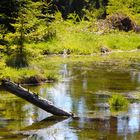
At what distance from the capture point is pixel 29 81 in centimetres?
2431

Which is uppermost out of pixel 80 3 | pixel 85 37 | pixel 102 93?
pixel 80 3

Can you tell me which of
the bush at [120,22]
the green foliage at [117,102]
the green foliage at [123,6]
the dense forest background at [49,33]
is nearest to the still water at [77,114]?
the green foliage at [117,102]

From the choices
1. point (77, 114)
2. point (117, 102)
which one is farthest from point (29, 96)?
point (117, 102)

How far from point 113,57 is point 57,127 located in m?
25.6

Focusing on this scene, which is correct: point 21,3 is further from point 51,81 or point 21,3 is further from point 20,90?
point 51,81

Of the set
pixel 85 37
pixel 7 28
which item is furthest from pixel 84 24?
pixel 7 28

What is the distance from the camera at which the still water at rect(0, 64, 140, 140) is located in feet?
47.9

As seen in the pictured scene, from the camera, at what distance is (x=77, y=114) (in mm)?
17375

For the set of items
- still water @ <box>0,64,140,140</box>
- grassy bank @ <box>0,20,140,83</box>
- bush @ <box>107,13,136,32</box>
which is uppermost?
bush @ <box>107,13,136,32</box>

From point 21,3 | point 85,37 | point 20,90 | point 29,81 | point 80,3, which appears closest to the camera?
point 20,90

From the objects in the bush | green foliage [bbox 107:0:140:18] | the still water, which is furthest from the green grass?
the still water

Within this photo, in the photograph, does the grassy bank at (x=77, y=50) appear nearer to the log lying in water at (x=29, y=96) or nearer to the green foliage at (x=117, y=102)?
the green foliage at (x=117, y=102)

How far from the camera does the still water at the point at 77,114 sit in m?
14.6

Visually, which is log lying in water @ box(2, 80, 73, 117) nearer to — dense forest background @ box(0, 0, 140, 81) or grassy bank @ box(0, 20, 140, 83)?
dense forest background @ box(0, 0, 140, 81)
